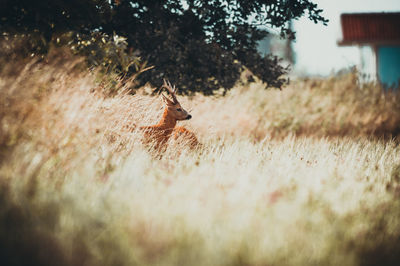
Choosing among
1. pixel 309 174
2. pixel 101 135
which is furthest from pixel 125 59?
pixel 309 174

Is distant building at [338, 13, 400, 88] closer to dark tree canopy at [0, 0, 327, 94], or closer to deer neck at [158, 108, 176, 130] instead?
dark tree canopy at [0, 0, 327, 94]

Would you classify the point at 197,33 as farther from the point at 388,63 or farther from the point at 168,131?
the point at 388,63

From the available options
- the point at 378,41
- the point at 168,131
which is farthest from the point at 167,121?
the point at 378,41

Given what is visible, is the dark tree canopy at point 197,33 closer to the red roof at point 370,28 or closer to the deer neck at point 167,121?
the deer neck at point 167,121

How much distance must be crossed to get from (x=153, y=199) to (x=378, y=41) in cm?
1564

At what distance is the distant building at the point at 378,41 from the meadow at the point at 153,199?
40.1 feet

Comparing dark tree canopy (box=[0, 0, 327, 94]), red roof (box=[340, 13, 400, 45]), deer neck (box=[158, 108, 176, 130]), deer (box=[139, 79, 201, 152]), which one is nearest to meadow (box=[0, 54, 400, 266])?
deer (box=[139, 79, 201, 152])

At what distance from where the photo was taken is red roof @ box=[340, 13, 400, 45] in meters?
14.8

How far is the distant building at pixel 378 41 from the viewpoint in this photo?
1483 centimetres

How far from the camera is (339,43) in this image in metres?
15.5

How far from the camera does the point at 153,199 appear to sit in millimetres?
2500

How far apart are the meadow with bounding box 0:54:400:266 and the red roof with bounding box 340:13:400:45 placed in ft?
40.8

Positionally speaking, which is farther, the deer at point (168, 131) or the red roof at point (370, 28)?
the red roof at point (370, 28)

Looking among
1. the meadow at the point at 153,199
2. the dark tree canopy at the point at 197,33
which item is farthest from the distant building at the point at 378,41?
the meadow at the point at 153,199
